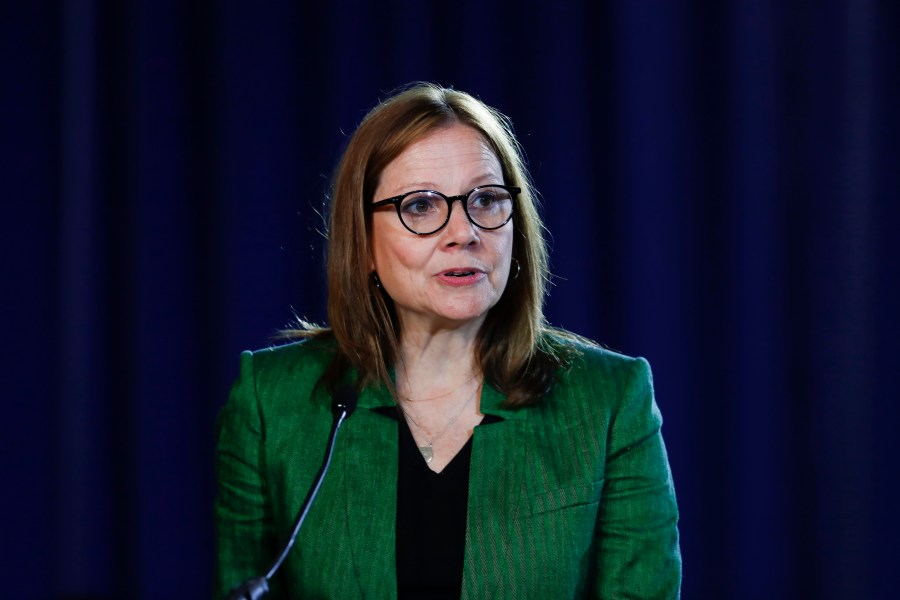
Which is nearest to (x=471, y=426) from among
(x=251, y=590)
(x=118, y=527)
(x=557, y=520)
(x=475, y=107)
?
(x=557, y=520)

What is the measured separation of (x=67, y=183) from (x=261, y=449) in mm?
1325

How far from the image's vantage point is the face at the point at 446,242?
1.59 meters

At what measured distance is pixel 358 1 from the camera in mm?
2730

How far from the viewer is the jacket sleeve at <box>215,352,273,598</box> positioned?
1.68 m

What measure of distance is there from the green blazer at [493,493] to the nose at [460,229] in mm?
279

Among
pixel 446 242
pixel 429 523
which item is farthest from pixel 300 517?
pixel 446 242

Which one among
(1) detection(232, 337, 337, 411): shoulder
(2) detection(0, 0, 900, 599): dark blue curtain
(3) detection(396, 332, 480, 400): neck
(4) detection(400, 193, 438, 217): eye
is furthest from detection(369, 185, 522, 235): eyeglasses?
(2) detection(0, 0, 900, 599): dark blue curtain

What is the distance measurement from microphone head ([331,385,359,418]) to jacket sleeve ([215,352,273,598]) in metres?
0.23

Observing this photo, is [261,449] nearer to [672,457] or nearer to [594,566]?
[594,566]

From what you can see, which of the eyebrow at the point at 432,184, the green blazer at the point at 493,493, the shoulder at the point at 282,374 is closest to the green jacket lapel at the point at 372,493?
the green blazer at the point at 493,493

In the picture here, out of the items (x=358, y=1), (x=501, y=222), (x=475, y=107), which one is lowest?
(x=501, y=222)

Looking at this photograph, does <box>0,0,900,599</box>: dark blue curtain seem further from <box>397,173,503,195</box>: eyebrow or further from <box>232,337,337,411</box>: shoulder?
<box>397,173,503,195</box>: eyebrow

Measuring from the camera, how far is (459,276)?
160cm

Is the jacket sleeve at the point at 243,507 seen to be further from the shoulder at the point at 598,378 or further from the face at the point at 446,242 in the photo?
the shoulder at the point at 598,378
